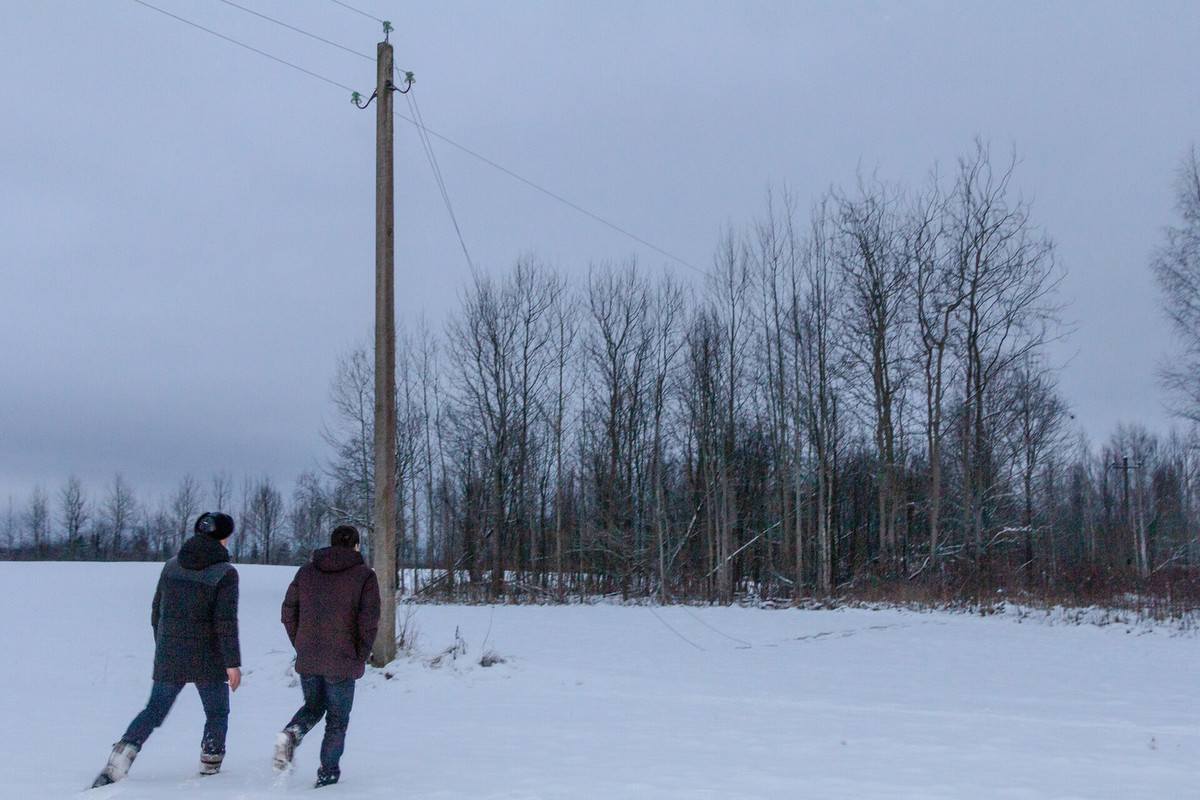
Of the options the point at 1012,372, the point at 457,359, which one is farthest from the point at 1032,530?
the point at 457,359

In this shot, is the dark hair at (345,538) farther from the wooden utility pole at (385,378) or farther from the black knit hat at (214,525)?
the wooden utility pole at (385,378)

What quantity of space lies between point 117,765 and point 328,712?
1260mm

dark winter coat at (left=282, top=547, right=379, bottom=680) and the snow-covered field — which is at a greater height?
dark winter coat at (left=282, top=547, right=379, bottom=680)

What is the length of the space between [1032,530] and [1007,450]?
3107mm

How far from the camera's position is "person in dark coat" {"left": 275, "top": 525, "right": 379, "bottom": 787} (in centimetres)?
548

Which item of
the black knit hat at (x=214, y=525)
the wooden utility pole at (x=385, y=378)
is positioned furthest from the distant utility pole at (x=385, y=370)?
the black knit hat at (x=214, y=525)

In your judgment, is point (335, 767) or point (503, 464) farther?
point (503, 464)

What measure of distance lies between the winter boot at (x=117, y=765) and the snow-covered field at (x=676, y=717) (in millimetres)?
94

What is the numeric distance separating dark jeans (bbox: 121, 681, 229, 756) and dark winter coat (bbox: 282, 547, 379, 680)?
0.57 meters

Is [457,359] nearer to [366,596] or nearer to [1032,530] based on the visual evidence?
[1032,530]

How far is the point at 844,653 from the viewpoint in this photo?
14.9 m

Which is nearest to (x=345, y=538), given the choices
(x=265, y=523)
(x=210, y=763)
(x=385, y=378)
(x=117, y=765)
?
(x=210, y=763)

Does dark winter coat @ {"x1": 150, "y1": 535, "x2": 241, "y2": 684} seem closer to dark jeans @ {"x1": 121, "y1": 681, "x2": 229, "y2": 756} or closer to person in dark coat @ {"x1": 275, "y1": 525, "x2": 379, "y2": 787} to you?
dark jeans @ {"x1": 121, "y1": 681, "x2": 229, "y2": 756}

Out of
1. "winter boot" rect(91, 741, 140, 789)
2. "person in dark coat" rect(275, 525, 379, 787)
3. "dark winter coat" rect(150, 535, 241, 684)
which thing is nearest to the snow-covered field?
"winter boot" rect(91, 741, 140, 789)
